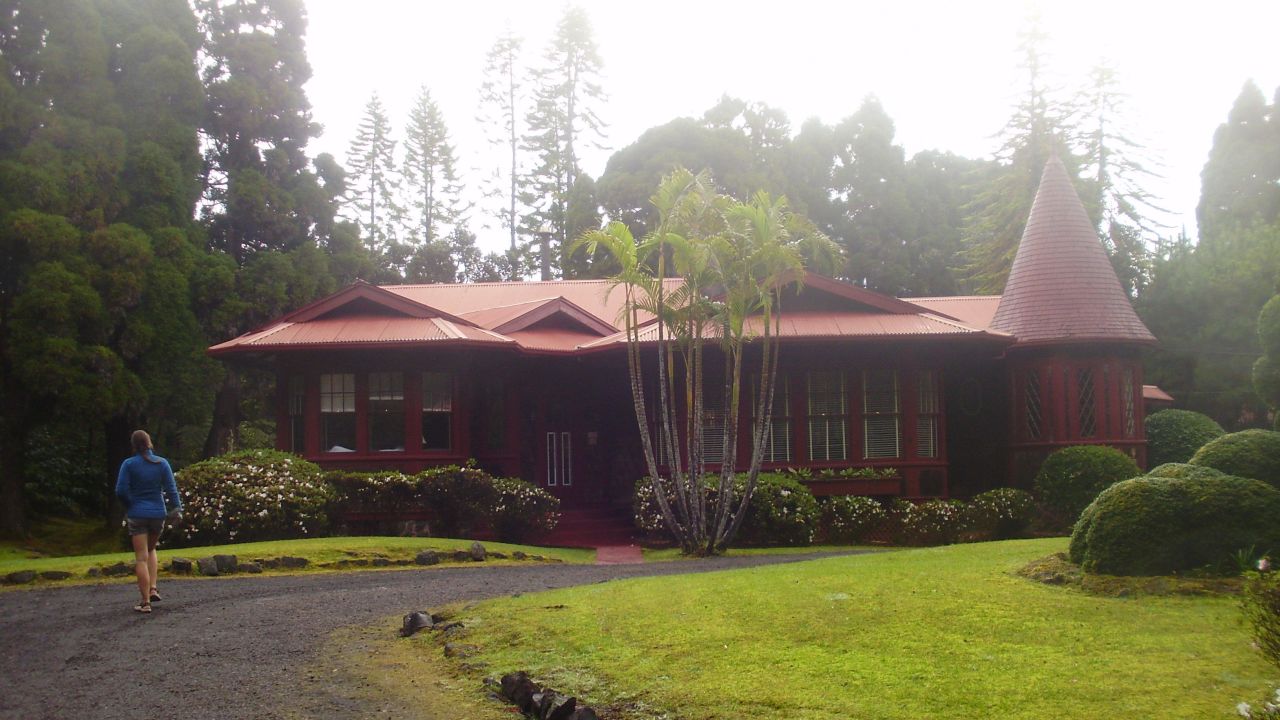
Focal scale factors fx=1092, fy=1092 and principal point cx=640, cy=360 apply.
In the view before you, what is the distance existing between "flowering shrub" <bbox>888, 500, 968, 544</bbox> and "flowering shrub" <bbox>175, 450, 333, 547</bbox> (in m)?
9.08

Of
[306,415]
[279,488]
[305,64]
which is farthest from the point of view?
[305,64]

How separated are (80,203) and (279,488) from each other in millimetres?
9750

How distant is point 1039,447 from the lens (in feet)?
64.2

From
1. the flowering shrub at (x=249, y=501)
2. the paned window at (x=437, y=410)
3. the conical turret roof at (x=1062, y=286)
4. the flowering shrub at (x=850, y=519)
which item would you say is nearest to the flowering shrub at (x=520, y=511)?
the paned window at (x=437, y=410)

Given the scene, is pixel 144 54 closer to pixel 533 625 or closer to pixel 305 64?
pixel 305 64

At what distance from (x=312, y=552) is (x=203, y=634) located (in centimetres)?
540

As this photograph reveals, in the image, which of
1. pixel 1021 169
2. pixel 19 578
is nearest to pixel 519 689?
pixel 19 578

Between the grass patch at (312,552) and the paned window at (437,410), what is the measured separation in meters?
2.83

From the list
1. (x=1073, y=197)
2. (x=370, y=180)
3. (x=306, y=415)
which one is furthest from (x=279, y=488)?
(x=370, y=180)

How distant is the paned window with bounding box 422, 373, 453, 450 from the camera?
62.3ft

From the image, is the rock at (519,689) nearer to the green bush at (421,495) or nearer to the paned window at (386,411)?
the green bush at (421,495)

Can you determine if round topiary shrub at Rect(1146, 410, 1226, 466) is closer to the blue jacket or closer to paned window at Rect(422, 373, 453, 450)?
paned window at Rect(422, 373, 453, 450)

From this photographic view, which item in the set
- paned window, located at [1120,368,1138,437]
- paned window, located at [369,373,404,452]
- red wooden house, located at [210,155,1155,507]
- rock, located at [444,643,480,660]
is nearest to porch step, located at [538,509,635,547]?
red wooden house, located at [210,155,1155,507]

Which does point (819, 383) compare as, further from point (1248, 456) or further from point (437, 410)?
point (1248, 456)
